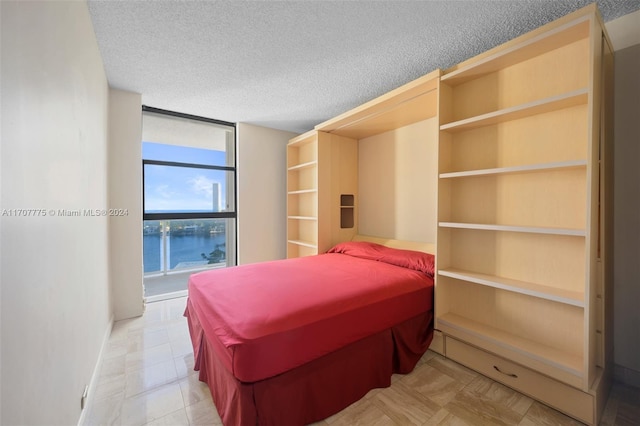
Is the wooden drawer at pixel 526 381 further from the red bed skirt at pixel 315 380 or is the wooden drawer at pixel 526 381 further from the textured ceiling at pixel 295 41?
the textured ceiling at pixel 295 41

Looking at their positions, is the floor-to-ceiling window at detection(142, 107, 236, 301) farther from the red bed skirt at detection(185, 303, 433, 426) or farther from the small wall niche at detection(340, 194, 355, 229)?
the red bed skirt at detection(185, 303, 433, 426)

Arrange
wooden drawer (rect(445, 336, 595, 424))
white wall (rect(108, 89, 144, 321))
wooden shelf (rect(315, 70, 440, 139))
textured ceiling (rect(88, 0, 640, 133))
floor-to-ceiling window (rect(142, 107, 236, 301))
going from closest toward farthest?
wooden drawer (rect(445, 336, 595, 424))
textured ceiling (rect(88, 0, 640, 133))
wooden shelf (rect(315, 70, 440, 139))
white wall (rect(108, 89, 144, 321))
floor-to-ceiling window (rect(142, 107, 236, 301))

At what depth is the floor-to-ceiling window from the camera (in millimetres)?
3432

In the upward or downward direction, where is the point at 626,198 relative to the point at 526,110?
downward

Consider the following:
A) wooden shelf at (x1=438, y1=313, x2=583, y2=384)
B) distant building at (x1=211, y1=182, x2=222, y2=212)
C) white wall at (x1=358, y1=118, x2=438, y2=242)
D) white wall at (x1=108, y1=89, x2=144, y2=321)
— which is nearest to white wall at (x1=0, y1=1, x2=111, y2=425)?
white wall at (x1=108, y1=89, x2=144, y2=321)

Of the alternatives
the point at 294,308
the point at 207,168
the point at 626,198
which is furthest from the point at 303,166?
the point at 626,198

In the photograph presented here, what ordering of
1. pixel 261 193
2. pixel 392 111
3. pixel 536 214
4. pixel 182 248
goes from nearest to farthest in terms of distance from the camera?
1. pixel 536 214
2. pixel 392 111
3. pixel 182 248
4. pixel 261 193

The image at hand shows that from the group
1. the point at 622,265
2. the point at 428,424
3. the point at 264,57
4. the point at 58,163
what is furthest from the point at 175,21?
the point at 622,265

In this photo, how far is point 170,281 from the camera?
4.32m

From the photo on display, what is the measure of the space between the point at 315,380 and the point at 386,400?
0.55m

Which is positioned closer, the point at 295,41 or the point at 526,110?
the point at 526,110

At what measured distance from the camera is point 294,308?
1.51m

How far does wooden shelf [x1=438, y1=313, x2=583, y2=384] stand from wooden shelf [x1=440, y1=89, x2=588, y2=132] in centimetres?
154

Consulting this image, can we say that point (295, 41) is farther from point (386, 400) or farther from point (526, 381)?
point (526, 381)
